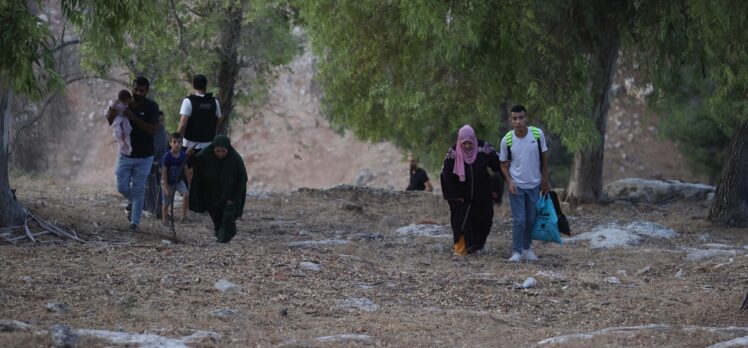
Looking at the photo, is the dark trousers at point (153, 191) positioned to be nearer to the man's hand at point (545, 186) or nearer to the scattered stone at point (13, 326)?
the man's hand at point (545, 186)

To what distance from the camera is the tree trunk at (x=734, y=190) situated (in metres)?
16.9

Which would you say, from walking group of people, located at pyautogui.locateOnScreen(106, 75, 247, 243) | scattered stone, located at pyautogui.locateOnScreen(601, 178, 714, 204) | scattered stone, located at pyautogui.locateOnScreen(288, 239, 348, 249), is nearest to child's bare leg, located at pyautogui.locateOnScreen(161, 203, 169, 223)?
walking group of people, located at pyautogui.locateOnScreen(106, 75, 247, 243)

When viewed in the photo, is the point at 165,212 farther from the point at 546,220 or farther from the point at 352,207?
the point at 352,207

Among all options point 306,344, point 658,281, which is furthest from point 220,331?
point 658,281

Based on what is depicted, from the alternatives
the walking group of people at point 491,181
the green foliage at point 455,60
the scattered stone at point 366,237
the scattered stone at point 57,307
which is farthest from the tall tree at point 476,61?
the scattered stone at point 57,307

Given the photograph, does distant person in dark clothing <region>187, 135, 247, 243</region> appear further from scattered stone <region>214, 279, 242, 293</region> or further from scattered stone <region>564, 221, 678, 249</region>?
scattered stone <region>564, 221, 678, 249</region>

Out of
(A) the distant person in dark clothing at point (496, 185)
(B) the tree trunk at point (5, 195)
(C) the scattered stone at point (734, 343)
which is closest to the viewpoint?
(C) the scattered stone at point (734, 343)

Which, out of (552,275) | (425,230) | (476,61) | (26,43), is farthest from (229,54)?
(26,43)

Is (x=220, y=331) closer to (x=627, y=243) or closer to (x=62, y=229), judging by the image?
(x=62, y=229)

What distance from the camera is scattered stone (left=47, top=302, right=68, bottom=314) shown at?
8.49m

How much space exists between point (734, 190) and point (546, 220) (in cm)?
534

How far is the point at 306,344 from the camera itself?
25.6 ft

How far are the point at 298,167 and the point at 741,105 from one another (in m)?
36.9

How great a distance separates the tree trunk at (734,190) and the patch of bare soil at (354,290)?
1.56m
